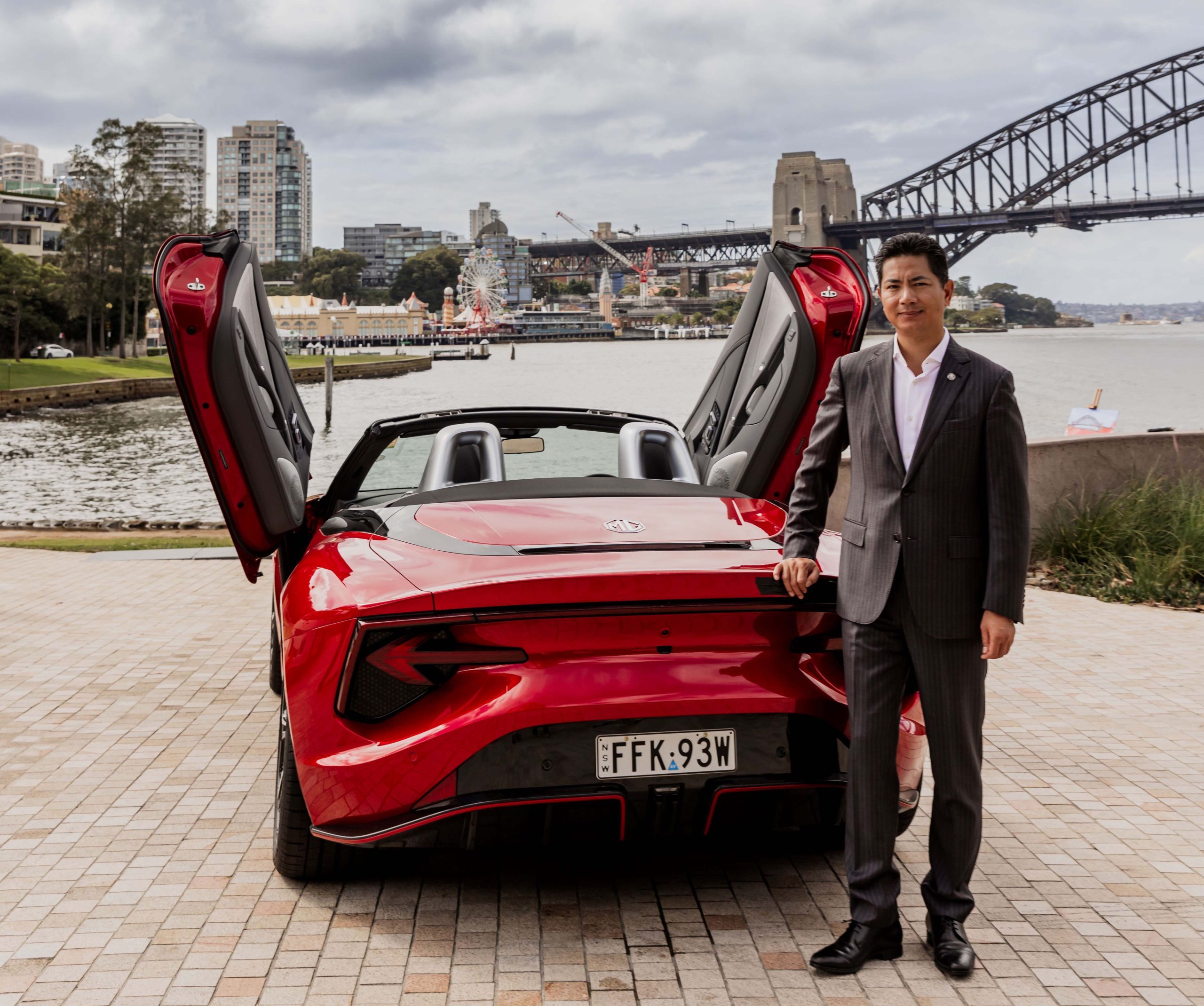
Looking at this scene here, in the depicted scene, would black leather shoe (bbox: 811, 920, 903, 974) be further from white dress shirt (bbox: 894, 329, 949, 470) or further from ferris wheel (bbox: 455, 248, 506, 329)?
ferris wheel (bbox: 455, 248, 506, 329)

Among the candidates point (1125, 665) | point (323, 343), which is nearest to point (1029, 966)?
point (1125, 665)

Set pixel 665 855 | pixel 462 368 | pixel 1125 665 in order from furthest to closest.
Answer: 1. pixel 462 368
2. pixel 1125 665
3. pixel 665 855

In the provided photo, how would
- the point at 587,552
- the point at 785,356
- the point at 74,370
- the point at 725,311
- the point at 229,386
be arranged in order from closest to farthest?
the point at 587,552
the point at 229,386
the point at 785,356
the point at 74,370
the point at 725,311

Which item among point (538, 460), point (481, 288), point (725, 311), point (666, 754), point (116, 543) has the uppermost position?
point (481, 288)

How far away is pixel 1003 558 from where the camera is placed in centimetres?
245

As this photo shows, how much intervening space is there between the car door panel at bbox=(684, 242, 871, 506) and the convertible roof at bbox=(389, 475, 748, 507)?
32.3 inches

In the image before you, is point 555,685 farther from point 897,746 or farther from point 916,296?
point 916,296

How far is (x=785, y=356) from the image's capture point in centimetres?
439

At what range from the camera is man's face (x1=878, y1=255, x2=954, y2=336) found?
8.50ft

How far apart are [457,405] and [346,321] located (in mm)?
83383

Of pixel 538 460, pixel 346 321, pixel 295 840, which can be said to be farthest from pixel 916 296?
pixel 346 321

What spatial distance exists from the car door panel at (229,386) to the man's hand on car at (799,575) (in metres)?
1.88

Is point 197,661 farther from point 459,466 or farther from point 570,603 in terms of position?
point 570,603

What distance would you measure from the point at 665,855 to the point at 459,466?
133 centimetres
